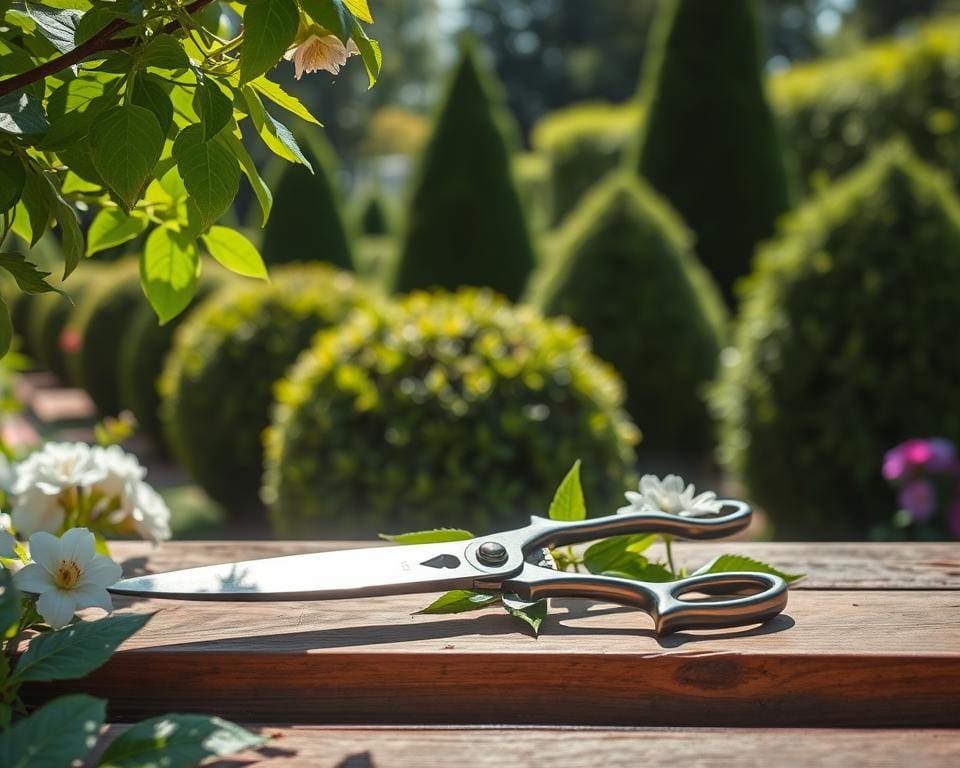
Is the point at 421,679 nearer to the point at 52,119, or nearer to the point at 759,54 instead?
the point at 52,119

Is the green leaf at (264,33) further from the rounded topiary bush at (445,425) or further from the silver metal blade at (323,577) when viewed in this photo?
the rounded topiary bush at (445,425)

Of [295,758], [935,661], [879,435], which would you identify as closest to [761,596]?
[935,661]

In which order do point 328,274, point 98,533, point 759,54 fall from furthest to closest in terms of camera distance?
point 759,54, point 328,274, point 98,533

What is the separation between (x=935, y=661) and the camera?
2.89 ft

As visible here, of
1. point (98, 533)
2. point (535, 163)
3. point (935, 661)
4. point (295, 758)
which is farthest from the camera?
point (535, 163)

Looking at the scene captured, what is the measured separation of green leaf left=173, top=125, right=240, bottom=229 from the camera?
0.80 m

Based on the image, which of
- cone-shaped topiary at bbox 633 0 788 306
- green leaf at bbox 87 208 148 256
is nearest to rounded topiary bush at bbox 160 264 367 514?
cone-shaped topiary at bbox 633 0 788 306

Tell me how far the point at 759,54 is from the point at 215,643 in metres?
7.75

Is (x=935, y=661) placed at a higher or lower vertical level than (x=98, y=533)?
lower

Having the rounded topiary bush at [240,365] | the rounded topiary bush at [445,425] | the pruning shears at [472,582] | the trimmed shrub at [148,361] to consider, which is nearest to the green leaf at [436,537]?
the pruning shears at [472,582]

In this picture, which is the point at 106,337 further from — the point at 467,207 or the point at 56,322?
the point at 467,207

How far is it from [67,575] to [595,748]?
492mm

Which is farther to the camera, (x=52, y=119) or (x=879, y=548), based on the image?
(x=879, y=548)

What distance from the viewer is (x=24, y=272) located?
33.5 inches
